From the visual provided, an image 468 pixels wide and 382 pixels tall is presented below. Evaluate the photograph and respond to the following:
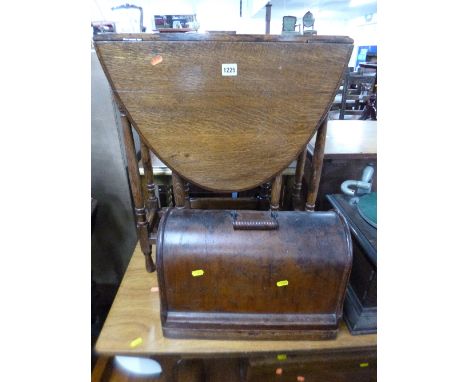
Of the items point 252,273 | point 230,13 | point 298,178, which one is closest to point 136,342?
point 252,273

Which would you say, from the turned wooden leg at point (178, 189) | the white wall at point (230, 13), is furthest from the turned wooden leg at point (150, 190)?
the white wall at point (230, 13)

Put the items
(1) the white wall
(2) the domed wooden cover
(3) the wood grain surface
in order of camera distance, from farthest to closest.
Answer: (1) the white wall
(3) the wood grain surface
(2) the domed wooden cover

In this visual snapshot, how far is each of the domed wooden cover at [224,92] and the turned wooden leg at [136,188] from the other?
0.37 feet

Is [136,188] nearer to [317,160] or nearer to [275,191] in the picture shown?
[275,191]

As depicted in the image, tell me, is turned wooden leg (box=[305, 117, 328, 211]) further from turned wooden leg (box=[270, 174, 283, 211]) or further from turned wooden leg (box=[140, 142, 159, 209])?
turned wooden leg (box=[140, 142, 159, 209])

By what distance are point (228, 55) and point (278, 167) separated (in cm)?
32

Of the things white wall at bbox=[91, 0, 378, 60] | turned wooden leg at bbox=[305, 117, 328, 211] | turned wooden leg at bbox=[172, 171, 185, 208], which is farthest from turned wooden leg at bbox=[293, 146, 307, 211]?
white wall at bbox=[91, 0, 378, 60]

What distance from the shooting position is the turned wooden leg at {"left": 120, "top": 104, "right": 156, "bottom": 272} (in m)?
0.83

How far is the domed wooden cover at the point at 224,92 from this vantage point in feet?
2.21

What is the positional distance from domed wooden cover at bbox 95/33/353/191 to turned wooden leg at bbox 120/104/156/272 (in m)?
0.11

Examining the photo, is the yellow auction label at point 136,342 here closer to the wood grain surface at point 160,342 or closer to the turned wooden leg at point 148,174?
the wood grain surface at point 160,342

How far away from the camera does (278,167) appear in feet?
2.66
